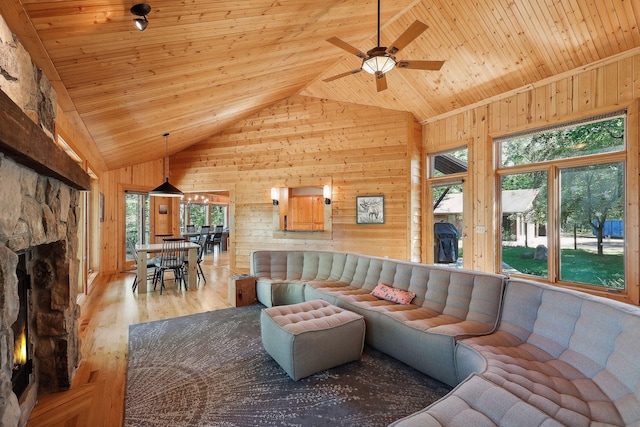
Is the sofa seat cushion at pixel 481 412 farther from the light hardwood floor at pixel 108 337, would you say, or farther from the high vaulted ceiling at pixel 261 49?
the high vaulted ceiling at pixel 261 49

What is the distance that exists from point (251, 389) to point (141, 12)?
2.81m

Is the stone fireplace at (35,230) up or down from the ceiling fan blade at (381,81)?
down

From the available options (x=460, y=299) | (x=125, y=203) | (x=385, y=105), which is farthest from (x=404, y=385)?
(x=125, y=203)

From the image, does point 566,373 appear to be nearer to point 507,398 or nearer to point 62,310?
point 507,398

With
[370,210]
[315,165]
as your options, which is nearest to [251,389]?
[370,210]

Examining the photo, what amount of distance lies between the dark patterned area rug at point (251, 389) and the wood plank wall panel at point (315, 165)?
331 centimetres

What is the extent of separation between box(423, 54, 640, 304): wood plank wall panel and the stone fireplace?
205 inches

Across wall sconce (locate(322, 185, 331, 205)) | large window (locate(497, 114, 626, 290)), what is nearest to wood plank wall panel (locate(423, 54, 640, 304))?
large window (locate(497, 114, 626, 290))

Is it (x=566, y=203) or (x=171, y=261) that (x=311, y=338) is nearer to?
(x=171, y=261)

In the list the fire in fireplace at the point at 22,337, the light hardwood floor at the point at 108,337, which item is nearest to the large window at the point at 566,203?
the light hardwood floor at the point at 108,337

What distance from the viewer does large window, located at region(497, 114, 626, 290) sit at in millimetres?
3705

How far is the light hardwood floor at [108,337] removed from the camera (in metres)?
1.98

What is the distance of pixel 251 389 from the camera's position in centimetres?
232

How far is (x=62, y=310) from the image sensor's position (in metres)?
2.24
